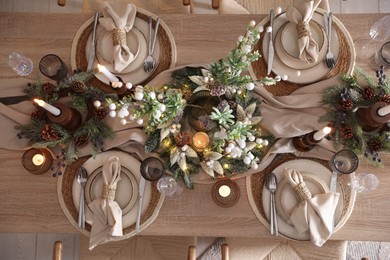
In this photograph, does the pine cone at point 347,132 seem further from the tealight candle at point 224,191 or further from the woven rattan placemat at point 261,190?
the tealight candle at point 224,191

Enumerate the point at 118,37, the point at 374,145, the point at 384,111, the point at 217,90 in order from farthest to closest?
1. the point at 118,37
2. the point at 374,145
3. the point at 384,111
4. the point at 217,90

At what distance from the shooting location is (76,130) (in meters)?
1.45

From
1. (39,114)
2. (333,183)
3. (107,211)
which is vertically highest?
(39,114)

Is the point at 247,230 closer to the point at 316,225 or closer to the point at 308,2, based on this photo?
the point at 316,225

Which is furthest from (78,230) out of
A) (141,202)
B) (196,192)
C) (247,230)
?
(247,230)

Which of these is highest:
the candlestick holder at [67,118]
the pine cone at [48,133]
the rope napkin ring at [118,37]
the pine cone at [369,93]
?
the rope napkin ring at [118,37]

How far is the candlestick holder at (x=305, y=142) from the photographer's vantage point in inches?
55.9

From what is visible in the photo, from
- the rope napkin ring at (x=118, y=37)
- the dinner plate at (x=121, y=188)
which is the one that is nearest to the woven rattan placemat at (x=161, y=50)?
the rope napkin ring at (x=118, y=37)

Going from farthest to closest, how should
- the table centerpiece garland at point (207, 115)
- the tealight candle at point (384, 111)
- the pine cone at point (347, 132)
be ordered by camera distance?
the pine cone at point (347, 132), the tealight candle at point (384, 111), the table centerpiece garland at point (207, 115)

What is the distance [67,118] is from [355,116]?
1028mm

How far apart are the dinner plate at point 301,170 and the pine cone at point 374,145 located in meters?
0.17

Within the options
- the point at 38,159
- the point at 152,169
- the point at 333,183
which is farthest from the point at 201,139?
the point at 38,159

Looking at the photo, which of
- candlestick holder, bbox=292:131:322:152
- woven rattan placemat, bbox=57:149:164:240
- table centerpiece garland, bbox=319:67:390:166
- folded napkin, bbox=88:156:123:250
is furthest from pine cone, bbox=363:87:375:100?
folded napkin, bbox=88:156:123:250

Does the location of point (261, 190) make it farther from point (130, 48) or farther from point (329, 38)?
point (130, 48)
